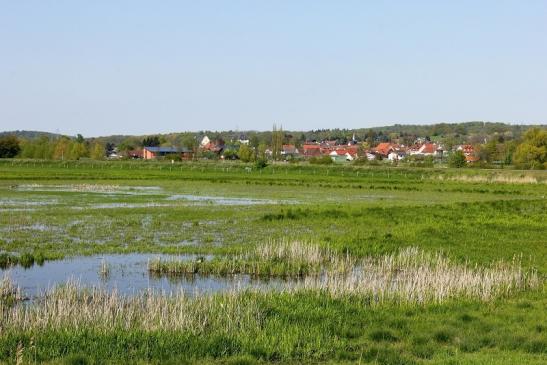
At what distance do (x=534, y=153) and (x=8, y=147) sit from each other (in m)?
114

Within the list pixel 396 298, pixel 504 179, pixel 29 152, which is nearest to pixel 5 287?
pixel 396 298

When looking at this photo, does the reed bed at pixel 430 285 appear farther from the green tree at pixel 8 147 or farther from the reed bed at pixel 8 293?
the green tree at pixel 8 147

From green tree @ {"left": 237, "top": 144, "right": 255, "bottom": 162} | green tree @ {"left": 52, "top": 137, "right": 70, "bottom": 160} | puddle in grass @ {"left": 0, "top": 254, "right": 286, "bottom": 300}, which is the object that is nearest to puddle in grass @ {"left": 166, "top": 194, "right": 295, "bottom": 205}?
puddle in grass @ {"left": 0, "top": 254, "right": 286, "bottom": 300}

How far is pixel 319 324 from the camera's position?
13617 millimetres

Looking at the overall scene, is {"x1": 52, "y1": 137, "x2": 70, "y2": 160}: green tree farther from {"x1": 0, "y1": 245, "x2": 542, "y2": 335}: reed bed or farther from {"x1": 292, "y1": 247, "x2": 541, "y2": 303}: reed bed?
{"x1": 292, "y1": 247, "x2": 541, "y2": 303}: reed bed

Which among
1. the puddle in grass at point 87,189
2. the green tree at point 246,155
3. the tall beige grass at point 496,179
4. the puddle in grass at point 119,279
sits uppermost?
the puddle in grass at point 119,279

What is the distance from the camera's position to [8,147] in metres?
159

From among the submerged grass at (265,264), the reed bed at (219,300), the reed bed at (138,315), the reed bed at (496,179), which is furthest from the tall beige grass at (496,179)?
the reed bed at (138,315)

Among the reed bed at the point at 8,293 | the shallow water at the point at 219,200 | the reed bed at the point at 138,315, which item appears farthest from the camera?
the shallow water at the point at 219,200

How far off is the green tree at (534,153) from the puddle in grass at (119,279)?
110 meters

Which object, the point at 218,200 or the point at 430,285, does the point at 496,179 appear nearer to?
the point at 218,200

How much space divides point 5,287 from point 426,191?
58.4m

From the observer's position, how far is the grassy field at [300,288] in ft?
38.6

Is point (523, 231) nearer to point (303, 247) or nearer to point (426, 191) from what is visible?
point (303, 247)
